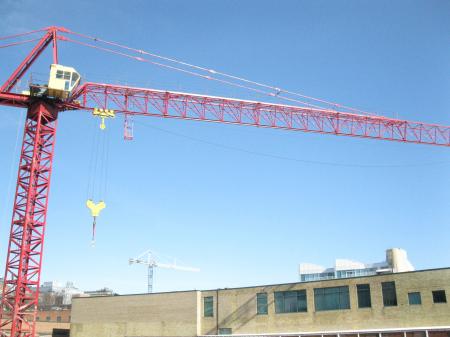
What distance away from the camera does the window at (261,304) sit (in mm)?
50594

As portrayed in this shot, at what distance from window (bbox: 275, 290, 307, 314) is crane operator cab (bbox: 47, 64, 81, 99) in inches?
1182

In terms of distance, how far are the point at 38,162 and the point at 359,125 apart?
41.9m

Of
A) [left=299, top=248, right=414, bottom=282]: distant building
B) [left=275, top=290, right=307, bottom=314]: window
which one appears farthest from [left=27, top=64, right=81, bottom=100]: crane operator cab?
[left=299, top=248, right=414, bottom=282]: distant building

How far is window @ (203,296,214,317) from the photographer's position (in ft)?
177

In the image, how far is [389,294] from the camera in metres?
43.7

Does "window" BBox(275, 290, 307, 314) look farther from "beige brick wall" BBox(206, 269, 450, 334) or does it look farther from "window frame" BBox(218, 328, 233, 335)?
"window frame" BBox(218, 328, 233, 335)

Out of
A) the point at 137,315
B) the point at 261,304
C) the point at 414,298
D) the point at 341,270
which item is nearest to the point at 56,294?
the point at 341,270

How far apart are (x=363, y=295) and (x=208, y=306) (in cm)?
1657

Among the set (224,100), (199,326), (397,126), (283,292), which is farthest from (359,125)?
(199,326)

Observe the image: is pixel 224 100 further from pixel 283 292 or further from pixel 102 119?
pixel 283 292

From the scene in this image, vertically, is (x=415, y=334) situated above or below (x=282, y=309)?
below

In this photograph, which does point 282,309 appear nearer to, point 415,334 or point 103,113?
point 415,334

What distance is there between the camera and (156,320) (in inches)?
2233

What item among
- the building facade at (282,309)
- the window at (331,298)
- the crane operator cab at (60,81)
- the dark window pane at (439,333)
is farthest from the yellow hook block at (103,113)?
the dark window pane at (439,333)
